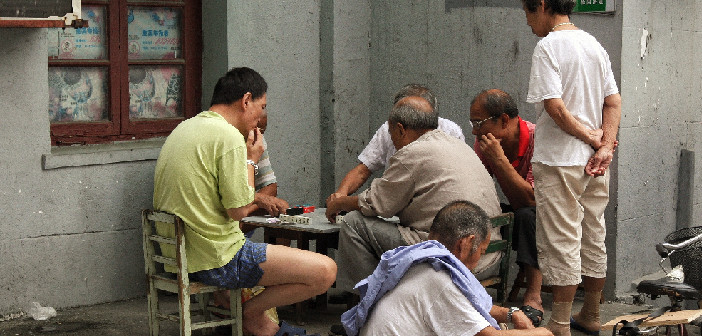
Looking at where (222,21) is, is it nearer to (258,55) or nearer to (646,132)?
(258,55)

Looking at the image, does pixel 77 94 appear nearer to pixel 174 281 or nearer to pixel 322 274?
pixel 174 281

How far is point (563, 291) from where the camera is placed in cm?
578

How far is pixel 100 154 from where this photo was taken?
662 centimetres

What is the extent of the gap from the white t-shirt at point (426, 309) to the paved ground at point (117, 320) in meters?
2.35

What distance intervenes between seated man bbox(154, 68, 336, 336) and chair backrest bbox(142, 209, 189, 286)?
6 cm

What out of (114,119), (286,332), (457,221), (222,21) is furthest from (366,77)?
(457,221)

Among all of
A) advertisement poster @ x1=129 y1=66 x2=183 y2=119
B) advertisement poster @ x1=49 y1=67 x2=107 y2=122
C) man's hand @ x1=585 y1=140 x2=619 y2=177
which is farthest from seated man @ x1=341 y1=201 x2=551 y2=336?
advertisement poster @ x1=129 y1=66 x2=183 y2=119

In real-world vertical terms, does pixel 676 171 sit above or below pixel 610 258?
above

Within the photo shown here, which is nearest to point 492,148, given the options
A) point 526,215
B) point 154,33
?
point 526,215

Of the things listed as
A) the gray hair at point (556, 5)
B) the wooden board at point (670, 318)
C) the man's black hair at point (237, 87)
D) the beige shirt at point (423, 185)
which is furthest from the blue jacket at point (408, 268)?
the gray hair at point (556, 5)

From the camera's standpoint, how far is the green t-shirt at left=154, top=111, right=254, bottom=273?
5.27 m

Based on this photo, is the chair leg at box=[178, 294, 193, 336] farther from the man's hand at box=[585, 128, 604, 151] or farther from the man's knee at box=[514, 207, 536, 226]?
the man's hand at box=[585, 128, 604, 151]

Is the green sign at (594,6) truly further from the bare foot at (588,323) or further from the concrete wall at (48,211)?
the concrete wall at (48,211)

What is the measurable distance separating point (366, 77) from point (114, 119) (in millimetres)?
1985
